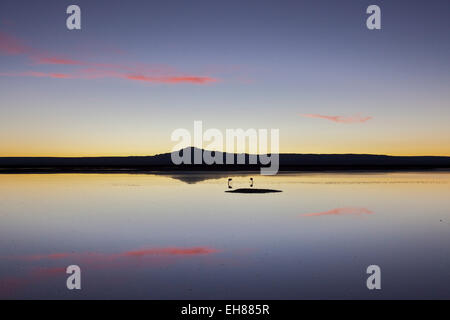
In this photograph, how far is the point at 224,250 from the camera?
56.6 ft

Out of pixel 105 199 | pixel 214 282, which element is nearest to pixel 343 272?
pixel 214 282

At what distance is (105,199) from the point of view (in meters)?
35.7

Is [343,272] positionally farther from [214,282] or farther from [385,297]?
[214,282]

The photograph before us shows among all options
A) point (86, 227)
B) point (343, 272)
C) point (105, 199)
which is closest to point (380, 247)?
point (343, 272)

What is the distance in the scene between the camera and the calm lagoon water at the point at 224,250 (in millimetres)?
12180

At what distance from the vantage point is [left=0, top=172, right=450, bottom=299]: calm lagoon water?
12.2 m

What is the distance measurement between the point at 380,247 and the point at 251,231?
6.27 meters

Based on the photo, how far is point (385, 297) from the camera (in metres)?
11.4
